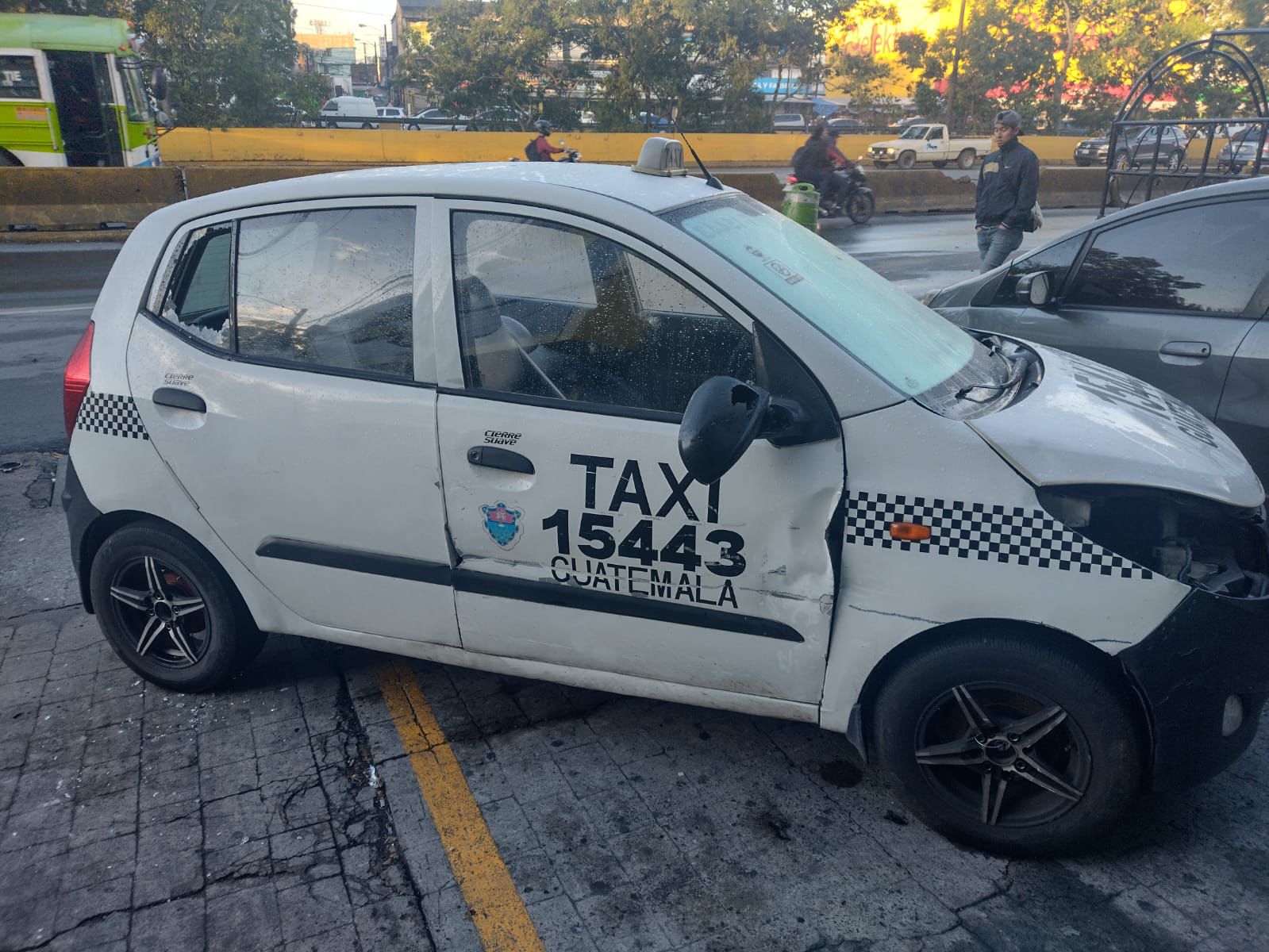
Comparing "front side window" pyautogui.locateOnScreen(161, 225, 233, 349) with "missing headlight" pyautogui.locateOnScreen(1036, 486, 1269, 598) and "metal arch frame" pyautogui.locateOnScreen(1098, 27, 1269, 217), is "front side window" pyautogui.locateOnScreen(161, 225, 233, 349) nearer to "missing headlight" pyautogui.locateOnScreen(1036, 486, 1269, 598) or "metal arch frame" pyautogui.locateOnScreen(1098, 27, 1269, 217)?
"missing headlight" pyautogui.locateOnScreen(1036, 486, 1269, 598)

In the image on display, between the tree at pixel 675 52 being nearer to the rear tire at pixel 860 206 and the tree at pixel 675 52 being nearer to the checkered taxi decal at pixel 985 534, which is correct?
the rear tire at pixel 860 206

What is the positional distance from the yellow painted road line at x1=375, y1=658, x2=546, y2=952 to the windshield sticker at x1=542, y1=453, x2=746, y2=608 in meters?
0.77

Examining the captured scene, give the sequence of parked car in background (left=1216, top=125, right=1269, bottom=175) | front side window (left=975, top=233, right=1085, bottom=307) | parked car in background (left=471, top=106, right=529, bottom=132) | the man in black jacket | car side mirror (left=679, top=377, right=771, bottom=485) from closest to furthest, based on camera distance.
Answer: car side mirror (left=679, top=377, right=771, bottom=485) → front side window (left=975, top=233, right=1085, bottom=307) → the man in black jacket → parked car in background (left=1216, top=125, right=1269, bottom=175) → parked car in background (left=471, top=106, right=529, bottom=132)

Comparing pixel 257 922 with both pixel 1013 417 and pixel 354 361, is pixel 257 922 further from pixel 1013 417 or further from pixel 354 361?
pixel 1013 417

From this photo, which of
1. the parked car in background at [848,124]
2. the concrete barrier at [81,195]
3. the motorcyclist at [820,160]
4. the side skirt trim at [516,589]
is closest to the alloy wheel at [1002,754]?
the side skirt trim at [516,589]

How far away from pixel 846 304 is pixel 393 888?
2.06 m

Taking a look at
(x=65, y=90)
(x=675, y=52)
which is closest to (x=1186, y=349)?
(x=65, y=90)

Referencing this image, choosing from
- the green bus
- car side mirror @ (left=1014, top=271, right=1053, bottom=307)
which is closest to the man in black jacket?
car side mirror @ (left=1014, top=271, right=1053, bottom=307)

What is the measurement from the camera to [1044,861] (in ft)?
8.87

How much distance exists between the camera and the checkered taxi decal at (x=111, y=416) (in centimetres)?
331

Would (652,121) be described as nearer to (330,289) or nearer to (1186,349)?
(1186,349)

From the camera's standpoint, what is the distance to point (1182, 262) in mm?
4277

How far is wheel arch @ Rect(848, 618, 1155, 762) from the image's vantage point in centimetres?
250

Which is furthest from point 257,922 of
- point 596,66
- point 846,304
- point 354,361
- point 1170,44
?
point 1170,44
